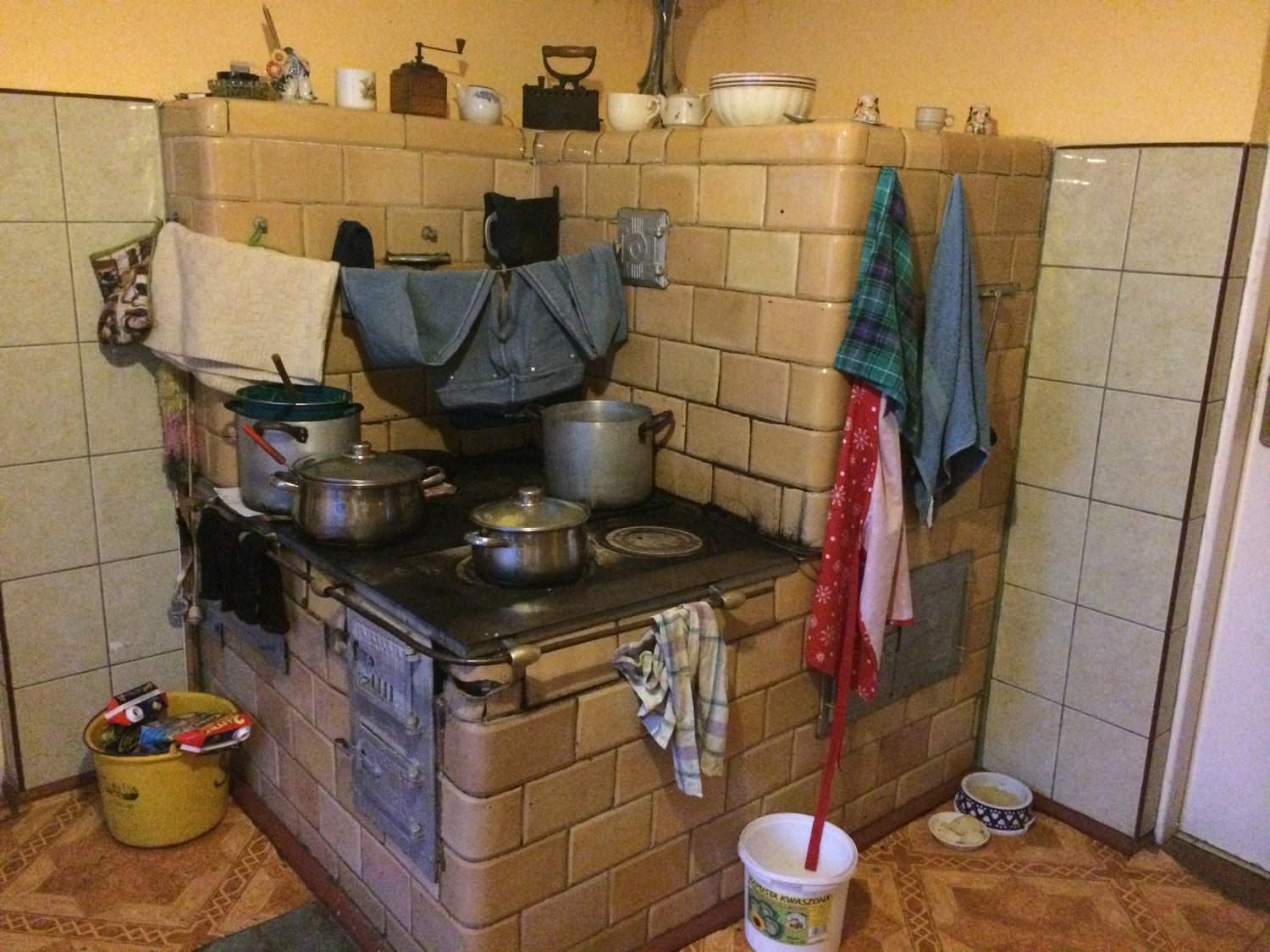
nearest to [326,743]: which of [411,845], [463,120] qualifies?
[411,845]

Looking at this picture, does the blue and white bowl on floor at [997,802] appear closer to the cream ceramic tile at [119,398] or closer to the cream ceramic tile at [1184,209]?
the cream ceramic tile at [1184,209]

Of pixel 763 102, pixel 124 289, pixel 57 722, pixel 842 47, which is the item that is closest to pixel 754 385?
pixel 763 102

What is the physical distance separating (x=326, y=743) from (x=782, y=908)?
2.63 ft

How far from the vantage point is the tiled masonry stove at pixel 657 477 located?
4.94ft

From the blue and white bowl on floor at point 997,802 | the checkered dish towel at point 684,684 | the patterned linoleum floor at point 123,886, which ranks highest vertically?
the checkered dish towel at point 684,684

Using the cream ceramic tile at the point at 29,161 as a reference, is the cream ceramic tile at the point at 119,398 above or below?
below

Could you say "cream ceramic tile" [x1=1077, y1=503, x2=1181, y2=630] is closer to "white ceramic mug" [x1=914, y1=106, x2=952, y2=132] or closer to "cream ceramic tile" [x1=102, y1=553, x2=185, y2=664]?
"white ceramic mug" [x1=914, y1=106, x2=952, y2=132]

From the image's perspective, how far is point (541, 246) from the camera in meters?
2.13

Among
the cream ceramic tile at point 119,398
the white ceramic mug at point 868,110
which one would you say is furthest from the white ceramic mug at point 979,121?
the cream ceramic tile at point 119,398

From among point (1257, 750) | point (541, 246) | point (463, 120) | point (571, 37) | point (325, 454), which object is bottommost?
point (1257, 750)

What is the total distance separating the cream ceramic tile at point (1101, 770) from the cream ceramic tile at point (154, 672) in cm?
185

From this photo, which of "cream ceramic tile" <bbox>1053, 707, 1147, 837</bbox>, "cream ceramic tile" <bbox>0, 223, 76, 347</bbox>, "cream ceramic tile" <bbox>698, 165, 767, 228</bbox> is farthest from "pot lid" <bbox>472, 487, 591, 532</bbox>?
"cream ceramic tile" <bbox>1053, 707, 1147, 837</bbox>

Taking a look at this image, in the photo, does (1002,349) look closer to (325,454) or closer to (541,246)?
(541,246)

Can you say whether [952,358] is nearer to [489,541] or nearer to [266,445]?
[489,541]
